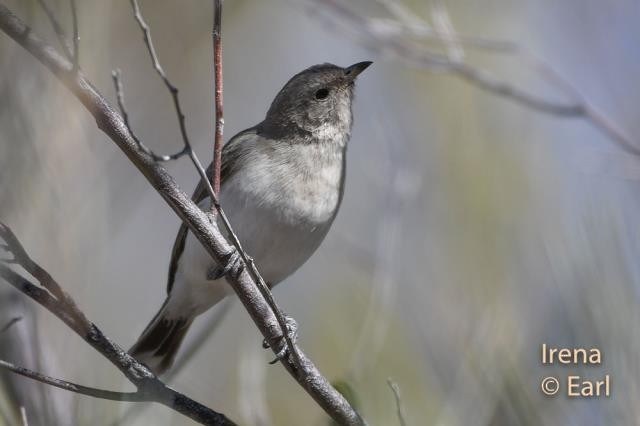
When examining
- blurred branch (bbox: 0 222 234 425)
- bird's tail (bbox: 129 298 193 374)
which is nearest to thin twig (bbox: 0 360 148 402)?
blurred branch (bbox: 0 222 234 425)

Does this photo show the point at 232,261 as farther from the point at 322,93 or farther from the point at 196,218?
the point at 322,93

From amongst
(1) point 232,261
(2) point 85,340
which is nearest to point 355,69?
(1) point 232,261

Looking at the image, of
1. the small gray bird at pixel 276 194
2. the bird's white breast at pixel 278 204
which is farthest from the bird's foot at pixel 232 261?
the bird's white breast at pixel 278 204

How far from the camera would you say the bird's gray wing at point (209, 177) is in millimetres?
3574

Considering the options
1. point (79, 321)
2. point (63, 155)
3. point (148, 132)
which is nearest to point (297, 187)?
point (148, 132)

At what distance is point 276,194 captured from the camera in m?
3.31

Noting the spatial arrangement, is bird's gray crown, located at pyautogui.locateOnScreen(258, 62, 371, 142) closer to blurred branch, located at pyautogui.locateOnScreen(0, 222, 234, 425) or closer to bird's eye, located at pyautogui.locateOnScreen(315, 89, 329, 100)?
bird's eye, located at pyautogui.locateOnScreen(315, 89, 329, 100)

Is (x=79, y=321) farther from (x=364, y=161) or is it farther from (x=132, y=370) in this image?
(x=364, y=161)

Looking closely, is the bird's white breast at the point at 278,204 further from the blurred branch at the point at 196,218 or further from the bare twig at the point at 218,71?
the bare twig at the point at 218,71

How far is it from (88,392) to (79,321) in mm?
166

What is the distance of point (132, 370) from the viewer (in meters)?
2.13

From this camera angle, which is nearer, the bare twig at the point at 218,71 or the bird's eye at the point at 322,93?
the bare twig at the point at 218,71

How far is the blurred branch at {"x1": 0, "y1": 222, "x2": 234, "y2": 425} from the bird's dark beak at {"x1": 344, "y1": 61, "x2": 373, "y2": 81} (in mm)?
2080

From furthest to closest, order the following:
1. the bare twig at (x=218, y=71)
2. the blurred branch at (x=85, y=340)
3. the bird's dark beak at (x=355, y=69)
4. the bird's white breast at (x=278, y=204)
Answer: the bird's dark beak at (x=355, y=69) < the bird's white breast at (x=278, y=204) < the bare twig at (x=218, y=71) < the blurred branch at (x=85, y=340)
